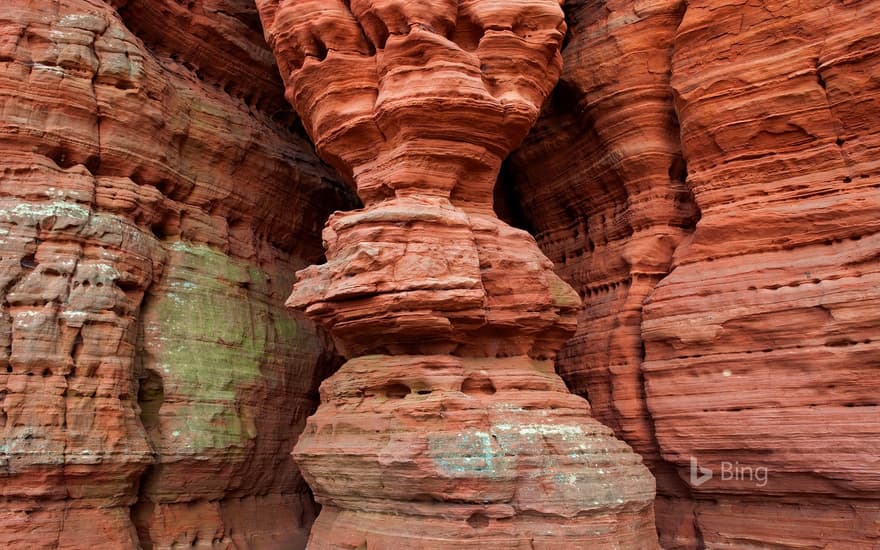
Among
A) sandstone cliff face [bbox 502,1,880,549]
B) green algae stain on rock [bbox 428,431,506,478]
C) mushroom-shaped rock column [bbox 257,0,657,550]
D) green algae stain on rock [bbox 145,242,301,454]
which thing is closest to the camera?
green algae stain on rock [bbox 428,431,506,478]

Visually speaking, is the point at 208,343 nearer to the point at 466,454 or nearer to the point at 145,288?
the point at 145,288

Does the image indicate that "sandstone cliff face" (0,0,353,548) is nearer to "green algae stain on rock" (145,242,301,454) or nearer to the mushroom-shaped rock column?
"green algae stain on rock" (145,242,301,454)

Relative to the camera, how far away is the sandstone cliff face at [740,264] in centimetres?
863

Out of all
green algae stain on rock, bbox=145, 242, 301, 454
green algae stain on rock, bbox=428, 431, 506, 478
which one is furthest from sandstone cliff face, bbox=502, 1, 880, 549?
green algae stain on rock, bbox=145, 242, 301, 454

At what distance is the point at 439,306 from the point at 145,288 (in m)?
4.51

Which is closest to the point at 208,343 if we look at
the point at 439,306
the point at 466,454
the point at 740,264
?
the point at 439,306

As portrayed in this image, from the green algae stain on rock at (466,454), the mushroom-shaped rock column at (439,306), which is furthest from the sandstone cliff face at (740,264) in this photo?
the green algae stain on rock at (466,454)

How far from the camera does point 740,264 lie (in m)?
9.65

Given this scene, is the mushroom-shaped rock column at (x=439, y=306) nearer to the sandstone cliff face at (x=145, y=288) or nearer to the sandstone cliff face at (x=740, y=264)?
the sandstone cliff face at (x=740, y=264)

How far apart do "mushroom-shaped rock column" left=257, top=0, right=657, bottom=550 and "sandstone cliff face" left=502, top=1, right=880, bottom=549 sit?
160cm

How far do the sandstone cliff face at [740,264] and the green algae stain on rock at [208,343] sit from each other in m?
5.08

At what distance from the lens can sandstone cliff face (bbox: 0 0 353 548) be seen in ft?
28.6

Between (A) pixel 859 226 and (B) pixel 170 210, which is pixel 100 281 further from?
(A) pixel 859 226

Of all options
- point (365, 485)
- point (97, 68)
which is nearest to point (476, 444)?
point (365, 485)
